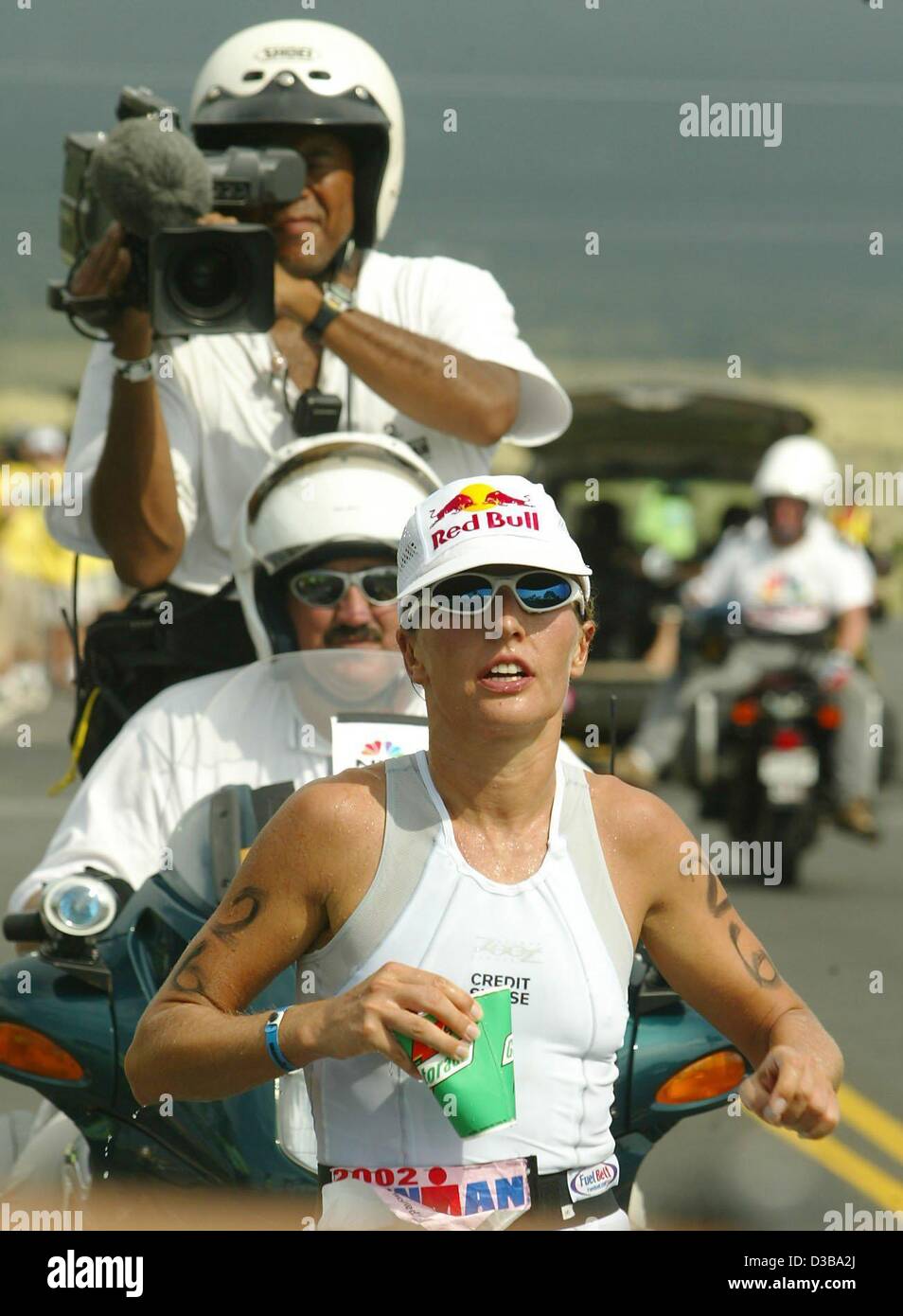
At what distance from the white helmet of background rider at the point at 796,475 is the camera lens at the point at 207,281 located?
9.01 meters

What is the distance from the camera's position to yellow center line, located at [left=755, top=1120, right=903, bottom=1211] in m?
6.59

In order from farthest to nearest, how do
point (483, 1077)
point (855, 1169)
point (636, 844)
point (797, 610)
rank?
point (797, 610), point (855, 1169), point (636, 844), point (483, 1077)

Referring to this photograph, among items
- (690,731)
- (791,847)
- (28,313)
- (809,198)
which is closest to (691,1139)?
(791,847)

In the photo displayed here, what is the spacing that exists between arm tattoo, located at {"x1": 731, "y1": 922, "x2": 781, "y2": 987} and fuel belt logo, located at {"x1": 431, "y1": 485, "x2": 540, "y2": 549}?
2.18 feet

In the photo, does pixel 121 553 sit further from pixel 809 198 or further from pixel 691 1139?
pixel 809 198

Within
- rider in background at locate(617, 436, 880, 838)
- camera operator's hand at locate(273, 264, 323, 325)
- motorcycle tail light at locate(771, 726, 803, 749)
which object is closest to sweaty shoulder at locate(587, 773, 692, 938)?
camera operator's hand at locate(273, 264, 323, 325)

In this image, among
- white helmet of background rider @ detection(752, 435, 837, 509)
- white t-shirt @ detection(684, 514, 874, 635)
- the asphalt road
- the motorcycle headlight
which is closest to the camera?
the motorcycle headlight

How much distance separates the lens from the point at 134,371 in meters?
5.38

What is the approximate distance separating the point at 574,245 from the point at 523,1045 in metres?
38.0

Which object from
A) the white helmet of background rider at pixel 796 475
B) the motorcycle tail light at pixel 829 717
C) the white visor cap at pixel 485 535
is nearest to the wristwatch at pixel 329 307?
the white visor cap at pixel 485 535

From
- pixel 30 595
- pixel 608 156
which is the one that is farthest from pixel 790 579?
pixel 608 156

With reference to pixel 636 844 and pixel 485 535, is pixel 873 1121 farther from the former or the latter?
pixel 485 535

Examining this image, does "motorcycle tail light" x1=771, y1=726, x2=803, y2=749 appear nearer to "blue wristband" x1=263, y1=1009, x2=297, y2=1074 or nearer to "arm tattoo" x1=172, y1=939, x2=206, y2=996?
"arm tattoo" x1=172, y1=939, x2=206, y2=996

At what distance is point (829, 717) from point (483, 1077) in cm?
1010
